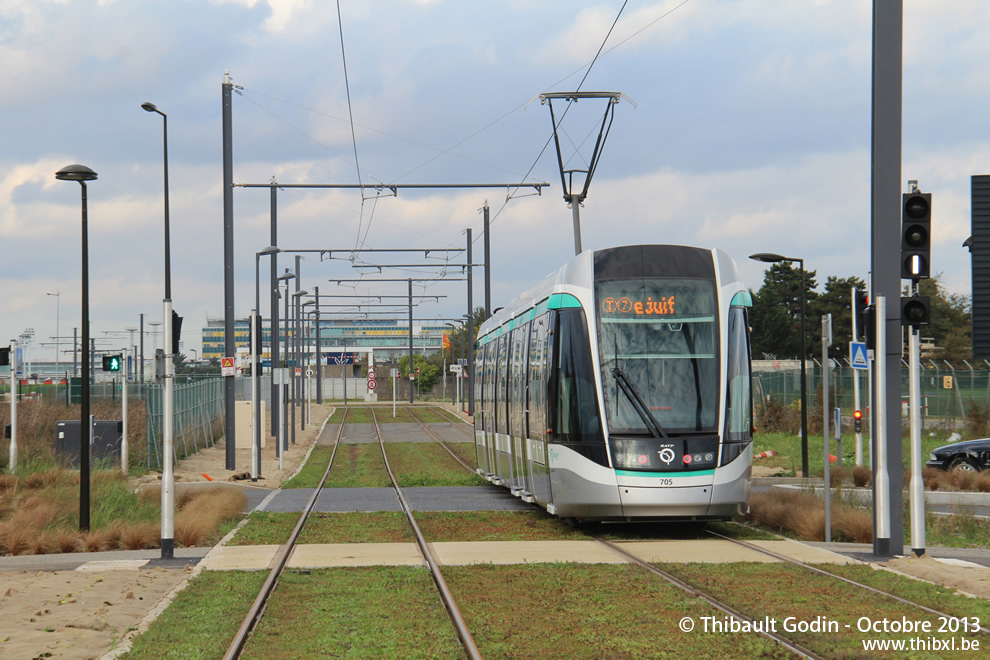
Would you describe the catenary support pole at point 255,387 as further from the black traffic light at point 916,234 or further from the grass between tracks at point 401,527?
the black traffic light at point 916,234

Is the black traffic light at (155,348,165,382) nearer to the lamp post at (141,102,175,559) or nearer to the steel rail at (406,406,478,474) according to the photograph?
the lamp post at (141,102,175,559)

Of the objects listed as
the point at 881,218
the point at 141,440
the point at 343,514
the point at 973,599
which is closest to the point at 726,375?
the point at 881,218

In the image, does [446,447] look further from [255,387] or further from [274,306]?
[255,387]

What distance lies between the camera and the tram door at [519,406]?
1823 cm

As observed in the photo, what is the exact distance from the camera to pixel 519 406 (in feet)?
61.7

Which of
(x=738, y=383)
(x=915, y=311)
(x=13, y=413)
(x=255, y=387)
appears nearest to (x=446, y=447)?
(x=255, y=387)

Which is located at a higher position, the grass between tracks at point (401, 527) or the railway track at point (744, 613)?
the railway track at point (744, 613)

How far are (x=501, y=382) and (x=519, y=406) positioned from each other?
241cm

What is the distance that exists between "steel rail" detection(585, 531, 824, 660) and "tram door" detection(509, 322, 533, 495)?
361cm

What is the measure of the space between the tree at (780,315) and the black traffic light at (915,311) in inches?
3259

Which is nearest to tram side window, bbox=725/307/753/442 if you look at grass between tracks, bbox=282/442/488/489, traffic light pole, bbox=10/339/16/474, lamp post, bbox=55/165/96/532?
lamp post, bbox=55/165/96/532

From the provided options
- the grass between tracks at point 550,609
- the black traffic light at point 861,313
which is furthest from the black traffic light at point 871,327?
the grass between tracks at point 550,609

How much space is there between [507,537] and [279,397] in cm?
2513

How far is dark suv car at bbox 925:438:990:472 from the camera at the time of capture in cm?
2730
